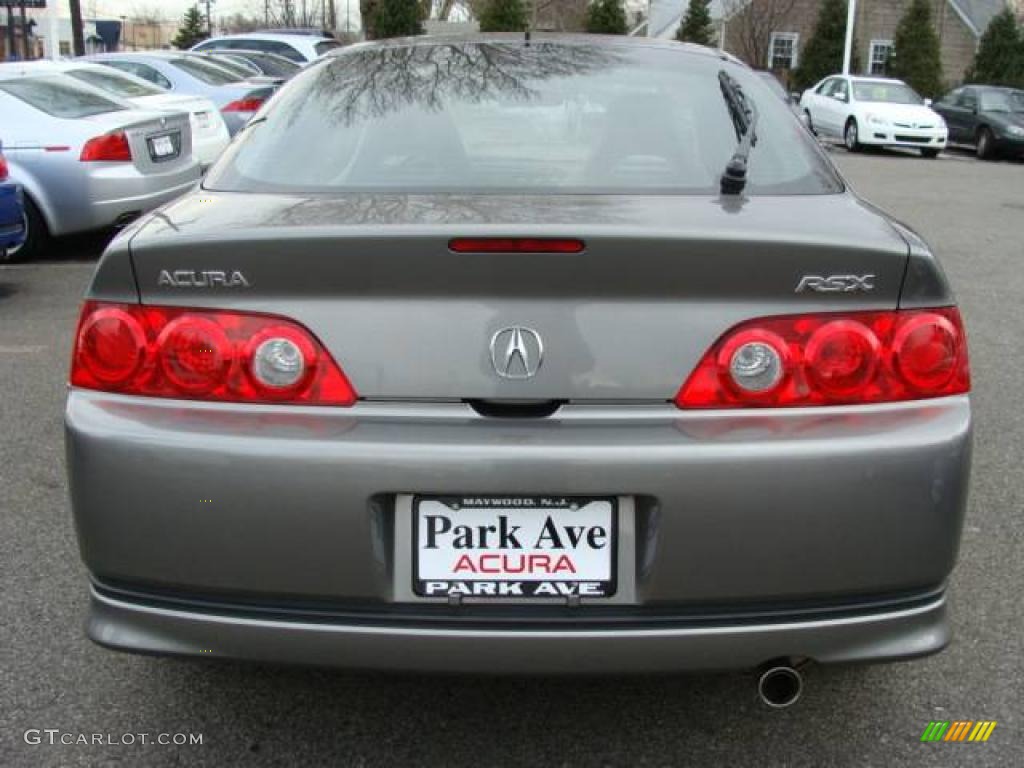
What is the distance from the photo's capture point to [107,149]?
839cm

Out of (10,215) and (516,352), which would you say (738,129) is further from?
(10,215)

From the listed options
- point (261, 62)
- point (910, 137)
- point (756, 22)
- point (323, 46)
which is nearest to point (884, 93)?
point (910, 137)

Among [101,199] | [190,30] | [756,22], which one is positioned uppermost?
[756,22]

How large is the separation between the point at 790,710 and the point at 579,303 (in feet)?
4.15

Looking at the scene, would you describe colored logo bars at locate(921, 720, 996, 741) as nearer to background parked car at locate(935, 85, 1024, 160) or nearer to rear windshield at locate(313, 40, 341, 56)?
rear windshield at locate(313, 40, 341, 56)

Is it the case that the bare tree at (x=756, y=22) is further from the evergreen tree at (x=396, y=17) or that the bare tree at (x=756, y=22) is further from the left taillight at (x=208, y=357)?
the left taillight at (x=208, y=357)

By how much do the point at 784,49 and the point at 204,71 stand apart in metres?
33.9

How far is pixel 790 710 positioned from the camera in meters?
2.74

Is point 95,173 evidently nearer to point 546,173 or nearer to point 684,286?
point 546,173

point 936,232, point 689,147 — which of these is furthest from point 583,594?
point 936,232

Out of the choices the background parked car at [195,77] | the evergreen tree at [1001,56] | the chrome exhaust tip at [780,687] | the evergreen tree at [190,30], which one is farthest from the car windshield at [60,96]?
the evergreen tree at [190,30]

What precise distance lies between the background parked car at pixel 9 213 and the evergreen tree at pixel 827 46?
32.8 meters

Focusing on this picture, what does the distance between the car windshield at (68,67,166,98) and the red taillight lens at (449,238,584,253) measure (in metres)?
9.00

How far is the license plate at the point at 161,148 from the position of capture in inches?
345
